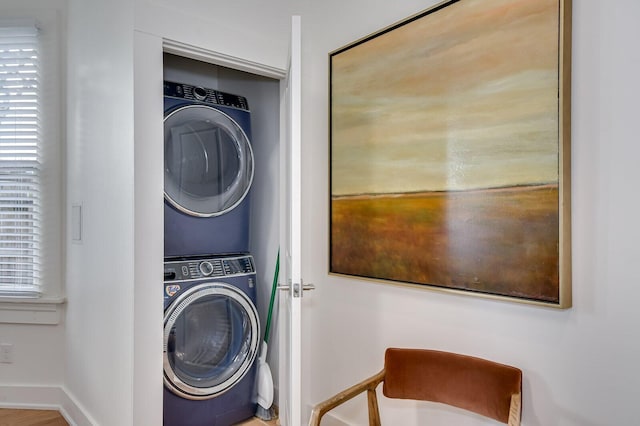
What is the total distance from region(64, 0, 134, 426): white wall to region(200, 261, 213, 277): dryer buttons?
16.0 inches

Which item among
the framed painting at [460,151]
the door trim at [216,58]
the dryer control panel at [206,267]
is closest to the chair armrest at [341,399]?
the framed painting at [460,151]

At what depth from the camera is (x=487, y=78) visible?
4.53 ft

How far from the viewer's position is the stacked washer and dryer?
1.98 metres

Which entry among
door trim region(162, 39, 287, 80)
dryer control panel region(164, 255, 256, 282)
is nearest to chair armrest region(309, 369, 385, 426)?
dryer control panel region(164, 255, 256, 282)

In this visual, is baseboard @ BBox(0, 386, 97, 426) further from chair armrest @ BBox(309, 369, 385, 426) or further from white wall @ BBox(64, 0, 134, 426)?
chair armrest @ BBox(309, 369, 385, 426)

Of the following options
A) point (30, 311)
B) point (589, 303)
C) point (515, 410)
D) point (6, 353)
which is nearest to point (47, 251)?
point (30, 311)

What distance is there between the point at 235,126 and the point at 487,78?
1371 millimetres

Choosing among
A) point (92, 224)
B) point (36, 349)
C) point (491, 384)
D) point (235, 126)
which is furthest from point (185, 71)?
point (491, 384)

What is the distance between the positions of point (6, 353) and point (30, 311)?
0.33 m

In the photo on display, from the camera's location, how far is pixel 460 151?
1465mm

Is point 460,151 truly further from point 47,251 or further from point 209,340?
point 47,251

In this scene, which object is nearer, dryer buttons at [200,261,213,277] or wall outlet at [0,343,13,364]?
dryer buttons at [200,261,213,277]

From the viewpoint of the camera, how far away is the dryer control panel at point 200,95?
200cm

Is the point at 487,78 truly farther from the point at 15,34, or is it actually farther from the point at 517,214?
the point at 15,34
